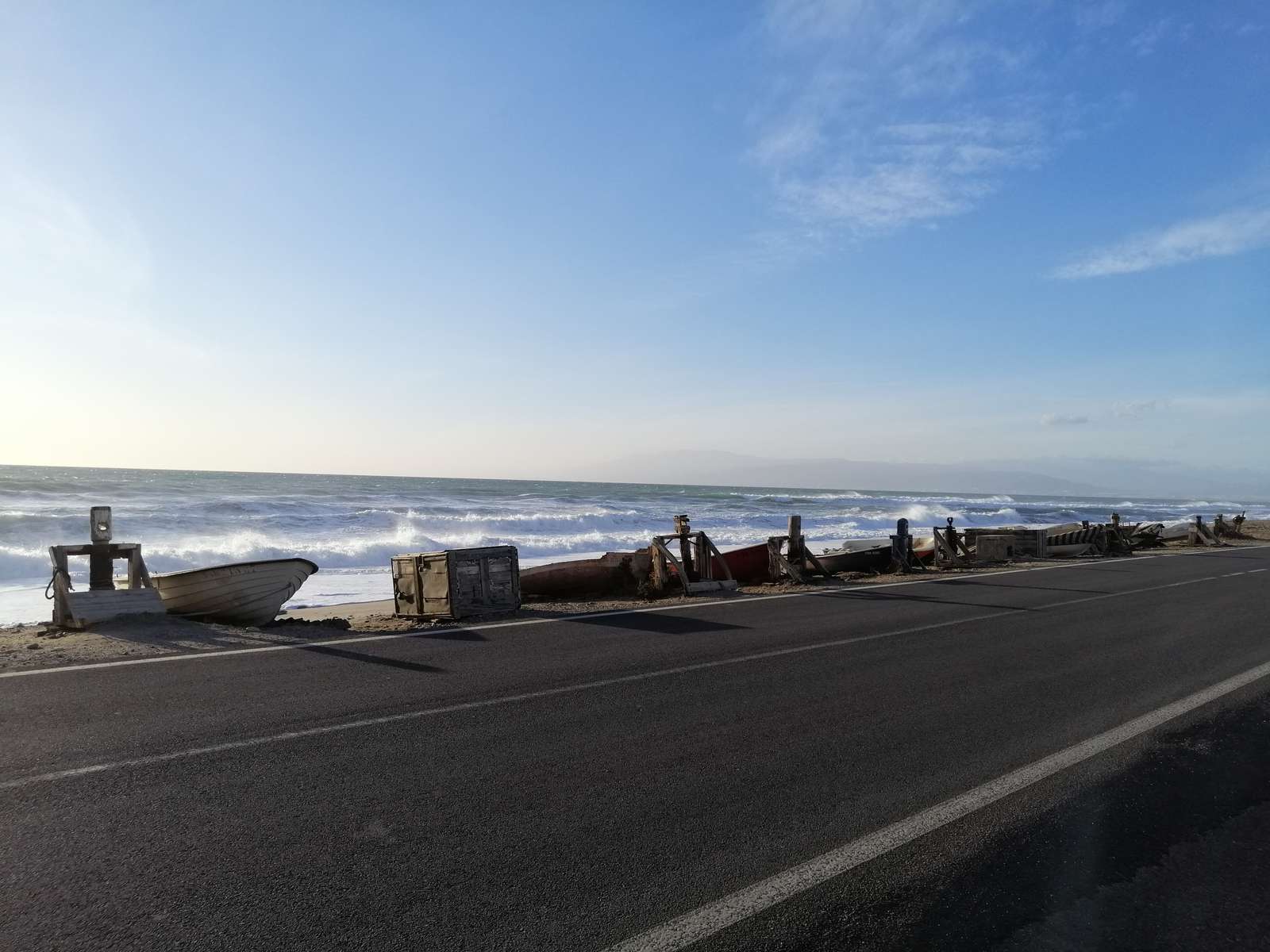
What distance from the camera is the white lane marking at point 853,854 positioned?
3.12 meters

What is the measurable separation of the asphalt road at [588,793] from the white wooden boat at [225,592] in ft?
9.71

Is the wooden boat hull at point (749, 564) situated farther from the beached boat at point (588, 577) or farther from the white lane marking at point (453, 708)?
the white lane marking at point (453, 708)

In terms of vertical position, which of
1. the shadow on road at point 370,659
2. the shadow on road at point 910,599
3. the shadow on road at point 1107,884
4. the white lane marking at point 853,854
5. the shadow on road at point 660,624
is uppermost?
the shadow on road at point 370,659

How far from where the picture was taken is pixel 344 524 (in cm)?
4078

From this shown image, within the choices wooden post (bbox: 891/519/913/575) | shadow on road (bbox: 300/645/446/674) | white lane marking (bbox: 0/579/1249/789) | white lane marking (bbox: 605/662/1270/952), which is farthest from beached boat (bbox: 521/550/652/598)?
white lane marking (bbox: 605/662/1270/952)

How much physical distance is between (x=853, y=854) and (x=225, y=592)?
31.1 feet

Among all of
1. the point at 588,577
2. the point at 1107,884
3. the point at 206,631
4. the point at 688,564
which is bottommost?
the point at 1107,884

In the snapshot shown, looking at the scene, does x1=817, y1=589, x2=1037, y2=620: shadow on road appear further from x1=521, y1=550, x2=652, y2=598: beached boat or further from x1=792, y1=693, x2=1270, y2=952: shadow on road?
x1=792, y1=693, x2=1270, y2=952: shadow on road

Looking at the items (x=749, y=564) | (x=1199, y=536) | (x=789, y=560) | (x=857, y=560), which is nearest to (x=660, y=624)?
(x=749, y=564)

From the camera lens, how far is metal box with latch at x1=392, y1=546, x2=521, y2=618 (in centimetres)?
1123

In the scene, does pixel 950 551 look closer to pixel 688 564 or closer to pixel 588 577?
pixel 688 564

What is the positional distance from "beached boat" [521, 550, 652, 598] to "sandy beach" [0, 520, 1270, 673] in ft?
1.36

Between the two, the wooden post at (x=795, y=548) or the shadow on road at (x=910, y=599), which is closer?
the shadow on road at (x=910, y=599)

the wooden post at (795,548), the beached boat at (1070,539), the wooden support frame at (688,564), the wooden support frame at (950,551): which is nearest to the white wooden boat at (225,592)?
the wooden support frame at (688,564)
